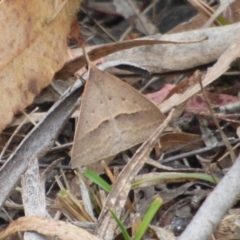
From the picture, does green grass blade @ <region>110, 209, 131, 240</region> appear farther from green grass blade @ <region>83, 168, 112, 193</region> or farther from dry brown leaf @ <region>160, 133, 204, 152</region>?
dry brown leaf @ <region>160, 133, 204, 152</region>

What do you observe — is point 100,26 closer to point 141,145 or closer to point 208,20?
point 208,20

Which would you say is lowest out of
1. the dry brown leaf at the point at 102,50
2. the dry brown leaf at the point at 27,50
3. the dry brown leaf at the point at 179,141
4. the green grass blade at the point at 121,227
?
the dry brown leaf at the point at 179,141

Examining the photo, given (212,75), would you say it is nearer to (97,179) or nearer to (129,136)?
(129,136)

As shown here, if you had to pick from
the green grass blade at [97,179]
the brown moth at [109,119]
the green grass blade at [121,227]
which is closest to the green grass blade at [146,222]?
the green grass blade at [121,227]

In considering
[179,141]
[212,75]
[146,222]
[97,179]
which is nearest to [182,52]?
[212,75]

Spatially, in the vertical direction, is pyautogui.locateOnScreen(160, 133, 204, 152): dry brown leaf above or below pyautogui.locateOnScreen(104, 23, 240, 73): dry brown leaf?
below

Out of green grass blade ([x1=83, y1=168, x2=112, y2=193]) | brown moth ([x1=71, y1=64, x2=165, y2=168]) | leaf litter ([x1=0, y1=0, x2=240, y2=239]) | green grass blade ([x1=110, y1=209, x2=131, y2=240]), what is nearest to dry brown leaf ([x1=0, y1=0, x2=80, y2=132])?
leaf litter ([x1=0, y1=0, x2=240, y2=239])

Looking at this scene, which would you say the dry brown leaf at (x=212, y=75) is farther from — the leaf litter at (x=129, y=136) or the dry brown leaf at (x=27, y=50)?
the dry brown leaf at (x=27, y=50)
